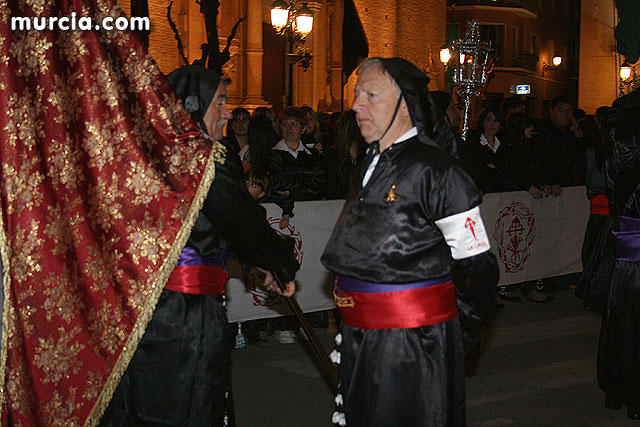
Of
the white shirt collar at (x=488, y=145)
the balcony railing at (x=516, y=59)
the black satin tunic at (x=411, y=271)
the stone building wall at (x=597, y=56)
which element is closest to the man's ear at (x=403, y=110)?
the black satin tunic at (x=411, y=271)

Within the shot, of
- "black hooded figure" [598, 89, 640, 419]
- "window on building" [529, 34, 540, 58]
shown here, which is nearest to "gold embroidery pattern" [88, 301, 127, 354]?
"black hooded figure" [598, 89, 640, 419]

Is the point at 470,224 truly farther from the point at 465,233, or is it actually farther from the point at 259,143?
the point at 259,143

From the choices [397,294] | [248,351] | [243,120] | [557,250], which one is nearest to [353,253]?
[397,294]

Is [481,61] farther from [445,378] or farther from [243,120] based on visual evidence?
[445,378]

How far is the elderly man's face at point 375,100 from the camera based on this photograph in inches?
148

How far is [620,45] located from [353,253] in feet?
14.9

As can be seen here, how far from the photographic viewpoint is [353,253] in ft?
12.1

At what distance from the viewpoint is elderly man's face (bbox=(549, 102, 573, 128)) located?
432 inches

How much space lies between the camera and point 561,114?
11.0m

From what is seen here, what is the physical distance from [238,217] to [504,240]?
22.2 feet

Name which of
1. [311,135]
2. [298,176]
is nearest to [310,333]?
[298,176]

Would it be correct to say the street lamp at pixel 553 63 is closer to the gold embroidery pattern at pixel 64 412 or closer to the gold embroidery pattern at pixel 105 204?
the gold embroidery pattern at pixel 105 204

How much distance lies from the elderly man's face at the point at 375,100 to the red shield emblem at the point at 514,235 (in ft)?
21.1

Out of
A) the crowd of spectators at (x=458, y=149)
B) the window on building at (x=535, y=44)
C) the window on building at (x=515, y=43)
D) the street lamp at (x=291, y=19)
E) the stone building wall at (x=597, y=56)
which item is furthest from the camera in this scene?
the window on building at (x=535, y=44)
